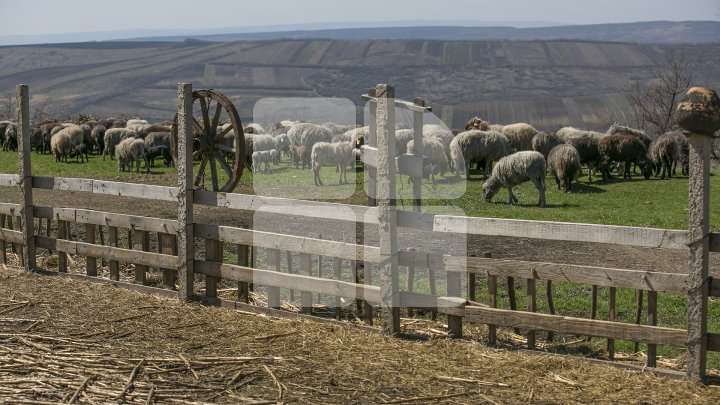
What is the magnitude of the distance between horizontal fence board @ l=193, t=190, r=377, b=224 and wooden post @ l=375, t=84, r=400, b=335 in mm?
219

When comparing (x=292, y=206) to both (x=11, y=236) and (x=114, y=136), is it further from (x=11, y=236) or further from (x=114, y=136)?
(x=114, y=136)

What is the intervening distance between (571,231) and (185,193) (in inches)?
166

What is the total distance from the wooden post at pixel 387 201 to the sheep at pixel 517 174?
17.2m

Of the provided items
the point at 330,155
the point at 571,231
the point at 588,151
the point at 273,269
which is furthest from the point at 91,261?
the point at 588,151

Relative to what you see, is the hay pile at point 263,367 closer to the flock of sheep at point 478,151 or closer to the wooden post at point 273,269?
the wooden post at point 273,269

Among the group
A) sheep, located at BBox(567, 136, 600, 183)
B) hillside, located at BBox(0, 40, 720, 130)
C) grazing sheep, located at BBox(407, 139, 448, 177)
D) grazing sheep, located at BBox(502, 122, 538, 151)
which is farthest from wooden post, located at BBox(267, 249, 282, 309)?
hillside, located at BBox(0, 40, 720, 130)

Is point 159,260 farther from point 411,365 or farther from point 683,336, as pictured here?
point 683,336

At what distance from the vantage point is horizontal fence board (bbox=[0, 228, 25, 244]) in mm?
11559

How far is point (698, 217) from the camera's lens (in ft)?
21.3

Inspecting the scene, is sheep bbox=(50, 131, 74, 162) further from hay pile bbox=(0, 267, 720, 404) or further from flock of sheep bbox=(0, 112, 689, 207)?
hay pile bbox=(0, 267, 720, 404)

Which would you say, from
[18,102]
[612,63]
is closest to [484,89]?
[612,63]

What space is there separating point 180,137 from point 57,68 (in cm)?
19964

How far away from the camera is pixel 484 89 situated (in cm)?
15575

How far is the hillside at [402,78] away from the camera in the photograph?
5153 inches
